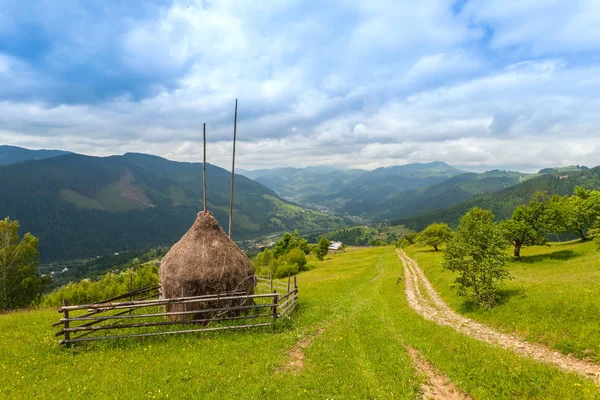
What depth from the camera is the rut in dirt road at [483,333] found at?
43.1 ft

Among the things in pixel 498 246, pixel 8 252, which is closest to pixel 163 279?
pixel 498 246

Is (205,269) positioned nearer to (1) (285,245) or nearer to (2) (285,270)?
(2) (285,270)

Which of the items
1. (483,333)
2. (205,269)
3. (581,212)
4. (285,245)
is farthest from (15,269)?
(581,212)

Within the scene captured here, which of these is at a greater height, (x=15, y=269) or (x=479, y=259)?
(x=479, y=259)

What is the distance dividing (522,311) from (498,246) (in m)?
7.12

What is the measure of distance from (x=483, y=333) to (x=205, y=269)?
20699mm

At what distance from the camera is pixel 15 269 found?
42.6 meters

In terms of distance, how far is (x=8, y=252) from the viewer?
137ft

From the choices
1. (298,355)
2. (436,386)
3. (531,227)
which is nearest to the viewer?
(436,386)

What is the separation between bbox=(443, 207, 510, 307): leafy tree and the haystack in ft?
65.3

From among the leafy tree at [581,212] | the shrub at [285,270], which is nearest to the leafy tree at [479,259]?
the leafy tree at [581,212]

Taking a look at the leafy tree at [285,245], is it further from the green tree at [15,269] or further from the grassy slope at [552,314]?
the grassy slope at [552,314]

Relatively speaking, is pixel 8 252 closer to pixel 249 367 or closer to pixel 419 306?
pixel 249 367

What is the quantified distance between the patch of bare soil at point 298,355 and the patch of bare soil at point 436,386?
5.58 metres
